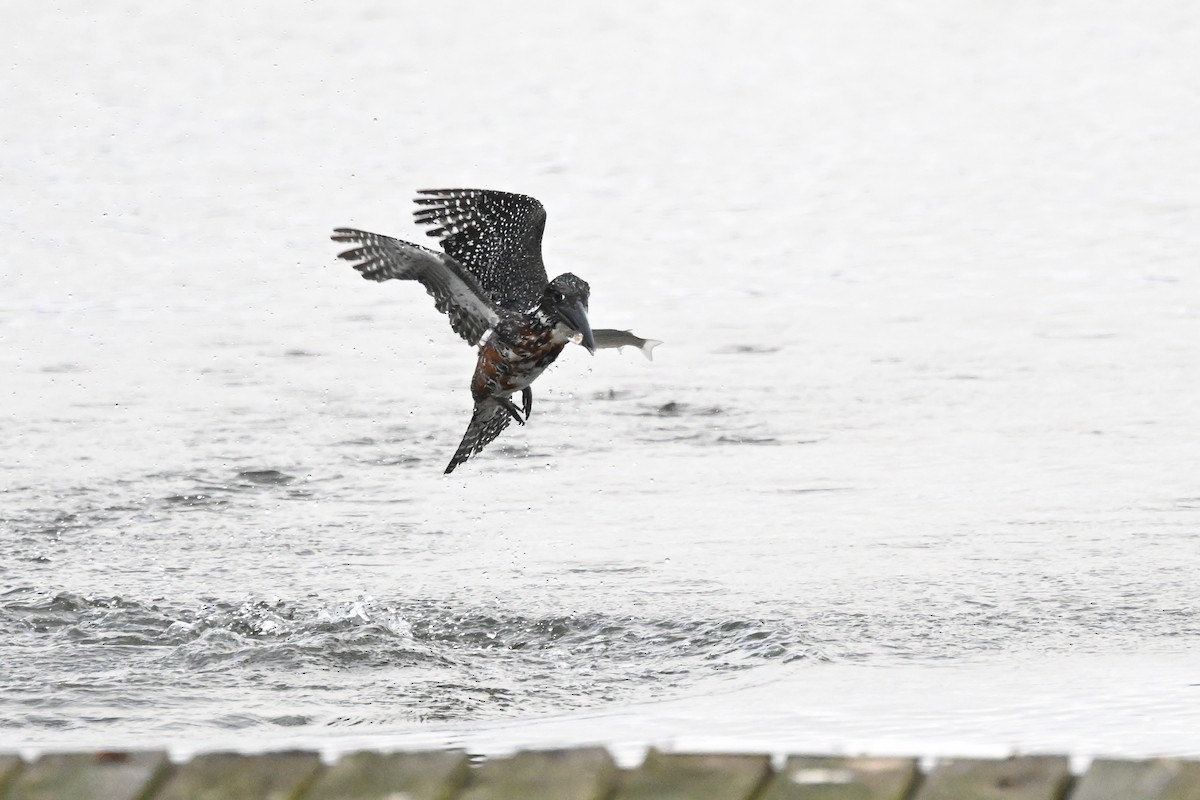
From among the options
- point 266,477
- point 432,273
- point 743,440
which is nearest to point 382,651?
point 432,273

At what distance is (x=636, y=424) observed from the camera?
27.2 feet

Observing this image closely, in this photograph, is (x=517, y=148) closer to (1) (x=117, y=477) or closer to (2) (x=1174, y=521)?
(1) (x=117, y=477)

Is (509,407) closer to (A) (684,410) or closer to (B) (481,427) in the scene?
(B) (481,427)

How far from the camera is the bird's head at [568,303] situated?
5.63 m

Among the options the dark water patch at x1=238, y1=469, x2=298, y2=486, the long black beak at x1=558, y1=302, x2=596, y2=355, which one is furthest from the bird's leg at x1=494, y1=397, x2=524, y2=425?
the dark water patch at x1=238, y1=469, x2=298, y2=486

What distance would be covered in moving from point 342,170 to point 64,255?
263 cm

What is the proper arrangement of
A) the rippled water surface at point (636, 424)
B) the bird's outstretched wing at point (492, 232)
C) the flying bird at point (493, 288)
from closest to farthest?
1. the rippled water surface at point (636, 424)
2. the flying bird at point (493, 288)
3. the bird's outstretched wing at point (492, 232)

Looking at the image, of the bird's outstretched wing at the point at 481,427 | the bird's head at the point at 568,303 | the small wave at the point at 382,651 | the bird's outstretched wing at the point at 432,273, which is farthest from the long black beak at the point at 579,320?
the small wave at the point at 382,651

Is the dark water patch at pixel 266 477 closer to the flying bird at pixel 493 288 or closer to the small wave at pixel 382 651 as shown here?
the small wave at pixel 382 651

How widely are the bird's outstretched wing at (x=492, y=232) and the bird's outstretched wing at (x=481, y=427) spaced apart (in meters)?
0.38

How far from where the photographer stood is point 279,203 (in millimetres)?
12961

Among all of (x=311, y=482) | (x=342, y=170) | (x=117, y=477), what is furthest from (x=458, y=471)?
(x=342, y=170)

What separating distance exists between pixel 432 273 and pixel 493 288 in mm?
376

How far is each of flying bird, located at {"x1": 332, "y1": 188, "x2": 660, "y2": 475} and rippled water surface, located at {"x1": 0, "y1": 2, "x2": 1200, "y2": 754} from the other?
69 cm
